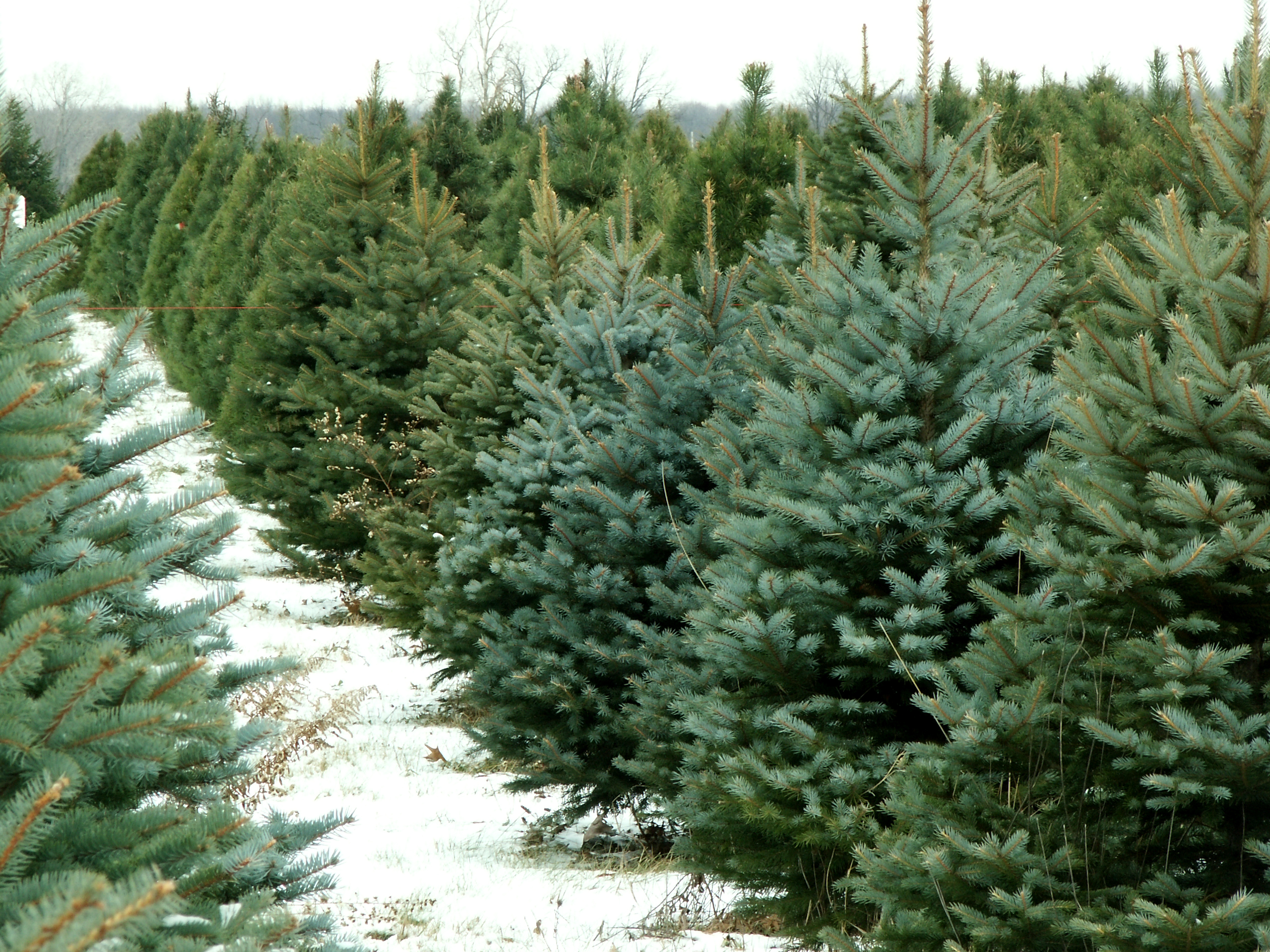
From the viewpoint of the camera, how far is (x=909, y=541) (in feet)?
11.9

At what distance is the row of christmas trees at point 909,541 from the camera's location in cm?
276

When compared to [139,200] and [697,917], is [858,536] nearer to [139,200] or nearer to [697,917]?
[697,917]

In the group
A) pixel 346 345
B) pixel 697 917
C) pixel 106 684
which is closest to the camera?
pixel 106 684

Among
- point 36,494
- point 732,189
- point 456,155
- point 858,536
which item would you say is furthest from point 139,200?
point 36,494

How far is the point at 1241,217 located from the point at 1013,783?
1.85 m

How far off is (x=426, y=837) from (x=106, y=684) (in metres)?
4.45

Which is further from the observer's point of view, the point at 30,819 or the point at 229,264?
the point at 229,264

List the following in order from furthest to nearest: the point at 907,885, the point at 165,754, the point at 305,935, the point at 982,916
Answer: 1. the point at 907,885
2. the point at 982,916
3. the point at 305,935
4. the point at 165,754

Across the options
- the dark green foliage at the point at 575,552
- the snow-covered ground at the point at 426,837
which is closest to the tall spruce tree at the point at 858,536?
the snow-covered ground at the point at 426,837

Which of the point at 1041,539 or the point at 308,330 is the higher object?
the point at 308,330

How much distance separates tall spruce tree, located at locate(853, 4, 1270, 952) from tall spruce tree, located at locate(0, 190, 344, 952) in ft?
5.68

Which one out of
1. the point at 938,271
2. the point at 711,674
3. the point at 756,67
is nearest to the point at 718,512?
the point at 711,674

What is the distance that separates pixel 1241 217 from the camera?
3.23 meters

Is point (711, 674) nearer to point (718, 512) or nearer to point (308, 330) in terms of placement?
point (718, 512)
